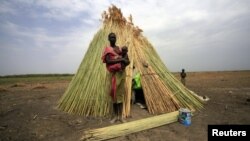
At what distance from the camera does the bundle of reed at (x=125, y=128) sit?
3188mm

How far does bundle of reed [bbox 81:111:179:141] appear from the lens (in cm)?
319

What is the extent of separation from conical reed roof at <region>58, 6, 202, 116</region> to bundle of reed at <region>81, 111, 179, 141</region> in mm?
676

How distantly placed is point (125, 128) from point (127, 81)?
145 centimetres

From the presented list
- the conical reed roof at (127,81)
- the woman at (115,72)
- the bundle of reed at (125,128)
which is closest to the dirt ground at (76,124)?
the bundle of reed at (125,128)

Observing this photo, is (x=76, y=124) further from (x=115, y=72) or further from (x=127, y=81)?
(x=127, y=81)

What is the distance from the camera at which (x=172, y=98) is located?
4961 millimetres

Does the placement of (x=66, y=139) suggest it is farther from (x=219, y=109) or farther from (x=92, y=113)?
(x=219, y=109)

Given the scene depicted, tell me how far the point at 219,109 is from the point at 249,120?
3.20 feet

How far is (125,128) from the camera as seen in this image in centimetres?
350

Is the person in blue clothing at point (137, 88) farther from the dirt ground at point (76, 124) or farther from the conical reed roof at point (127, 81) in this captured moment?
the dirt ground at point (76, 124)

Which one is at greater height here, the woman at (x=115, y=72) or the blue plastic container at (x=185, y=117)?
the woman at (x=115, y=72)

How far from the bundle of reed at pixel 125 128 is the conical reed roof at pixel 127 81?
0.68 metres

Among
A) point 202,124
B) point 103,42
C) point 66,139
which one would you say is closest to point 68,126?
point 66,139

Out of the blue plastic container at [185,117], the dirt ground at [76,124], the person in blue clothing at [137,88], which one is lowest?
the dirt ground at [76,124]
